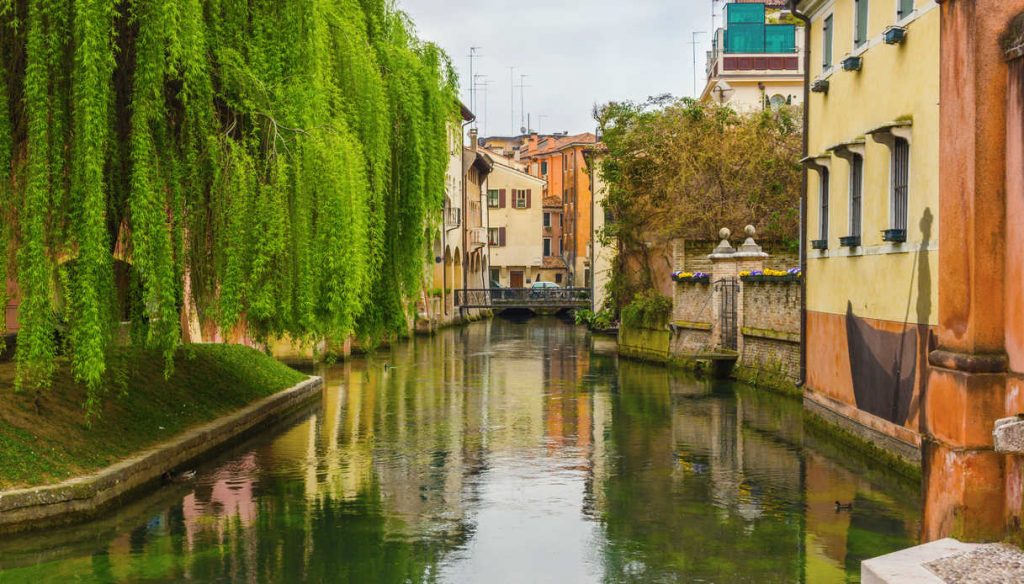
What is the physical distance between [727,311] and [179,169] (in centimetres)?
2107

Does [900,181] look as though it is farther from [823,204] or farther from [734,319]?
[734,319]

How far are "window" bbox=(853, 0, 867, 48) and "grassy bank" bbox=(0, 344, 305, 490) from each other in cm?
1148

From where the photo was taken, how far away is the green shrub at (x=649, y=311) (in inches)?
1528

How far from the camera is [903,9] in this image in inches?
651

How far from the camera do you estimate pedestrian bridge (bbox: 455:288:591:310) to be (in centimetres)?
6831

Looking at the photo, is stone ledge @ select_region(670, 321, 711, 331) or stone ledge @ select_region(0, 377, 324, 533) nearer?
stone ledge @ select_region(0, 377, 324, 533)

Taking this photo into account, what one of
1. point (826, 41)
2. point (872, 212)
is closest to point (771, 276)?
point (826, 41)

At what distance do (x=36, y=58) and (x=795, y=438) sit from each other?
13.6 metres

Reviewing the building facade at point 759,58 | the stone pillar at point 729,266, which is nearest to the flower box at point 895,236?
the stone pillar at point 729,266

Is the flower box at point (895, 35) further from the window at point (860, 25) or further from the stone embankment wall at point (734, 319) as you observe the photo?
the stone embankment wall at point (734, 319)

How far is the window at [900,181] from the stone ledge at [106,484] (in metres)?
10.5

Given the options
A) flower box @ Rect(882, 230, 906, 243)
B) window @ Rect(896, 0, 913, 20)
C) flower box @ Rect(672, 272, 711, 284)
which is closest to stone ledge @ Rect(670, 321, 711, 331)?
flower box @ Rect(672, 272, 711, 284)

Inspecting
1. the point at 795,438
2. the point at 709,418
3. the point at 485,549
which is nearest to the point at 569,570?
the point at 485,549

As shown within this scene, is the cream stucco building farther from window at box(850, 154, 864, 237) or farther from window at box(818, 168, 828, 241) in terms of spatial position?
window at box(850, 154, 864, 237)
